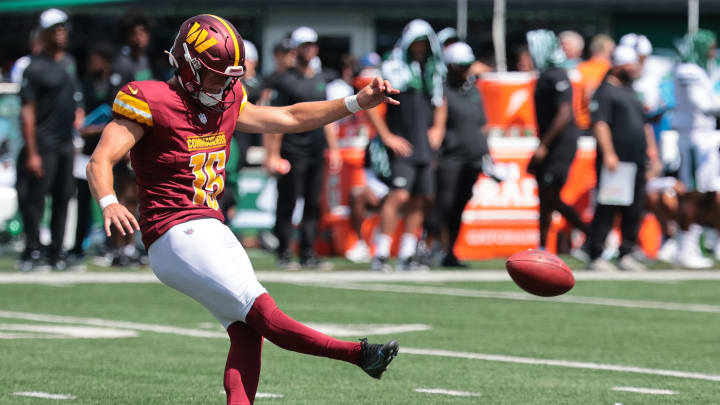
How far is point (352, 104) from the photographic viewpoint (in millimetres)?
5707

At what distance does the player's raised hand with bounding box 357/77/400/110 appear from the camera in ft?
18.1

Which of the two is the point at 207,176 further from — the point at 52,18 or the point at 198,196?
the point at 52,18

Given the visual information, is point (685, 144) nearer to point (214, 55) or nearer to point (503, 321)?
point (503, 321)

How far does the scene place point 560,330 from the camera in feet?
28.7

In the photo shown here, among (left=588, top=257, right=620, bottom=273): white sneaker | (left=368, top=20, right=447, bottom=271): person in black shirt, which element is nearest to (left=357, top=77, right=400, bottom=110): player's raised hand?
(left=368, top=20, right=447, bottom=271): person in black shirt

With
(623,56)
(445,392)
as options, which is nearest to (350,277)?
(623,56)

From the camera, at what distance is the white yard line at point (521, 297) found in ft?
33.4

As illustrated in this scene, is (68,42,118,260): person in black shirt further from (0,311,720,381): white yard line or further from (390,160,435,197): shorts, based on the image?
(0,311,720,381): white yard line

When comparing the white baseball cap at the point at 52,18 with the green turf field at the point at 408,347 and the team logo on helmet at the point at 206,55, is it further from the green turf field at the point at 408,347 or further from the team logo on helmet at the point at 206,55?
the team logo on helmet at the point at 206,55

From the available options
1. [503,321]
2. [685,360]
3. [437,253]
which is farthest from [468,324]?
[437,253]

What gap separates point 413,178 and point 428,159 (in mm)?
226

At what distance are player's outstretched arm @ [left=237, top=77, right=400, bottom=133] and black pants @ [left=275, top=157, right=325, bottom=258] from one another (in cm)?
744

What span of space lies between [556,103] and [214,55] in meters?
9.05

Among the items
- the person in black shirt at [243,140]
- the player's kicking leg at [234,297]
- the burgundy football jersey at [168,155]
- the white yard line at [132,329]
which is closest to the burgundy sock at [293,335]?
the player's kicking leg at [234,297]
